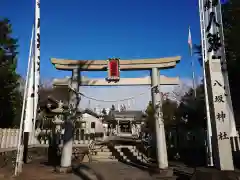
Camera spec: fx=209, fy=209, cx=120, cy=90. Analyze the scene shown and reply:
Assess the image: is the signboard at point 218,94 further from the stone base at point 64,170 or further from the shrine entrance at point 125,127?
the shrine entrance at point 125,127

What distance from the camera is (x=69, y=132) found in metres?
9.97

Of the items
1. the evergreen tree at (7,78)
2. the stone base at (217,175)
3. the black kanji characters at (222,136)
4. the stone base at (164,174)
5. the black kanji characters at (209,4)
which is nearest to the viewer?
the stone base at (217,175)

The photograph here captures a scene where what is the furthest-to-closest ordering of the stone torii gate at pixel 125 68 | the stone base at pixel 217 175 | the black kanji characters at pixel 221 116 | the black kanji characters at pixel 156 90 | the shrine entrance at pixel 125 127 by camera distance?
1. the shrine entrance at pixel 125 127
2. the black kanji characters at pixel 156 90
3. the stone torii gate at pixel 125 68
4. the black kanji characters at pixel 221 116
5. the stone base at pixel 217 175

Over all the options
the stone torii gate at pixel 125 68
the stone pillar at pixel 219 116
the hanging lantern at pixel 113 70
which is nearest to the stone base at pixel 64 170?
the stone torii gate at pixel 125 68

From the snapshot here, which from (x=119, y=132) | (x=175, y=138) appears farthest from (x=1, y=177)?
(x=119, y=132)

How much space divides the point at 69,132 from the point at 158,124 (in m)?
4.27

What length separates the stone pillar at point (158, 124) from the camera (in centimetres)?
962

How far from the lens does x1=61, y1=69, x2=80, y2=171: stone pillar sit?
975cm

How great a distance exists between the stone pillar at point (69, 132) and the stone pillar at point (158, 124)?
384 centimetres

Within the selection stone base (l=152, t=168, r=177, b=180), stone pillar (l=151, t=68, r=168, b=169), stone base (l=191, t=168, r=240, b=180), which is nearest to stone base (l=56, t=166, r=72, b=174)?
stone base (l=152, t=168, r=177, b=180)

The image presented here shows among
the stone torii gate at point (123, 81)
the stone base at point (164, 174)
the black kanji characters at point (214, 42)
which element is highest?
the black kanji characters at point (214, 42)

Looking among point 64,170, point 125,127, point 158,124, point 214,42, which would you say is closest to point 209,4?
point 214,42

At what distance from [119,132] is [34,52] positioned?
2591 cm

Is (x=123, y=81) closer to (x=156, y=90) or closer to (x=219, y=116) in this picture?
(x=156, y=90)
